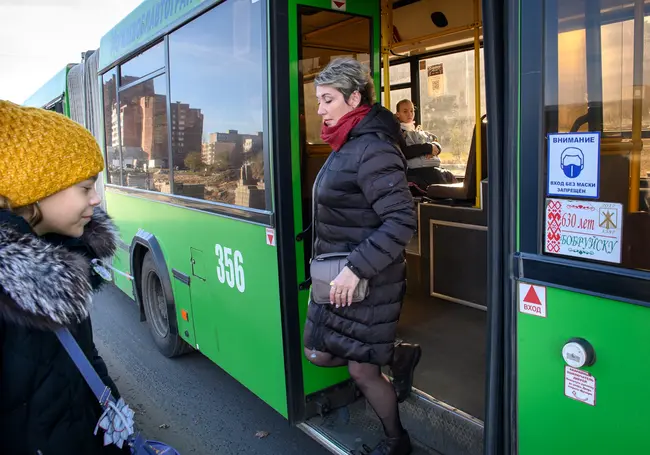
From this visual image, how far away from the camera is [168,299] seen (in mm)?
4391

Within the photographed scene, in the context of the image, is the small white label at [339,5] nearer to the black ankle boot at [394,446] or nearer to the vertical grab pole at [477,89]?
the vertical grab pole at [477,89]

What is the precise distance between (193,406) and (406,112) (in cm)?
356

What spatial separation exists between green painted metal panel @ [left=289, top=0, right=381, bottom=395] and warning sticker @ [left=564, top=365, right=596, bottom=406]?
1.53 meters

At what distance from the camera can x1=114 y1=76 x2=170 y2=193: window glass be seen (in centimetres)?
419

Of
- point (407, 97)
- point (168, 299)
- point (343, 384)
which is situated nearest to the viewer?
point (343, 384)

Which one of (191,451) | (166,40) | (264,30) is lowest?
(191,451)

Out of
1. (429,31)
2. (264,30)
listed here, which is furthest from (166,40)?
(429,31)

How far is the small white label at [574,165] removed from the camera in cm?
155

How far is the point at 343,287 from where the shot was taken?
230 centimetres

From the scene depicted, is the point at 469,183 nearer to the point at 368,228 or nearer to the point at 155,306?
the point at 368,228

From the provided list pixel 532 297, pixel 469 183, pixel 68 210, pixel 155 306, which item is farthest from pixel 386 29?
pixel 68 210

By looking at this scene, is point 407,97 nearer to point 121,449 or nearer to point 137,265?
point 137,265

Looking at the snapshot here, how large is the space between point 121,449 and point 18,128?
0.94m

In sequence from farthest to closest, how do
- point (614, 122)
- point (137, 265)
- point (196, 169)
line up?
point (137, 265)
point (196, 169)
point (614, 122)
